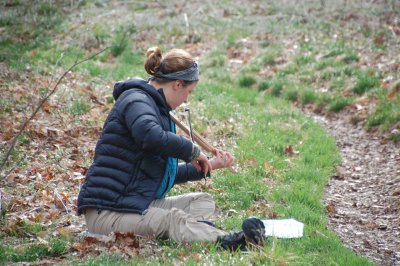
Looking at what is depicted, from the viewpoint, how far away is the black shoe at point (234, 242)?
5.09m

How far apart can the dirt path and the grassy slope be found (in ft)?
0.78

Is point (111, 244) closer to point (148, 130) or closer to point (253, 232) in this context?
point (148, 130)

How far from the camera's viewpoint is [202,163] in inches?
213

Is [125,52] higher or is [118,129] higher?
[118,129]

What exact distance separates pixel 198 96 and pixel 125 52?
367cm

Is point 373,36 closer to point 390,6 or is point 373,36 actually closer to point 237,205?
point 390,6

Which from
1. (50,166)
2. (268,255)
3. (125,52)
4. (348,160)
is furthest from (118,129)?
(125,52)

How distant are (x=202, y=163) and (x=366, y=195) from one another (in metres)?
3.01

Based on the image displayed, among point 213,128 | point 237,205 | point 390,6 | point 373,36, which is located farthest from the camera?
point 390,6

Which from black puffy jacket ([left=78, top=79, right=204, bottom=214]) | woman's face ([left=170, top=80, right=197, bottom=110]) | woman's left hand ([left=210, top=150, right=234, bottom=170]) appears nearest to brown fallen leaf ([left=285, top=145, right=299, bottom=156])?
woman's left hand ([left=210, top=150, right=234, bottom=170])

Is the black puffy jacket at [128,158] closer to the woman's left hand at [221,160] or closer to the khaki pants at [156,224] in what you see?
the khaki pants at [156,224]

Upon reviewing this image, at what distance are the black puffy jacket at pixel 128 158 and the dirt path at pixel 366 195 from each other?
2128 mm

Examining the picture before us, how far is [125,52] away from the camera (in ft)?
46.0

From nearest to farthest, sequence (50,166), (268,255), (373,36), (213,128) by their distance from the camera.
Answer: (268,255) → (50,166) → (213,128) → (373,36)
